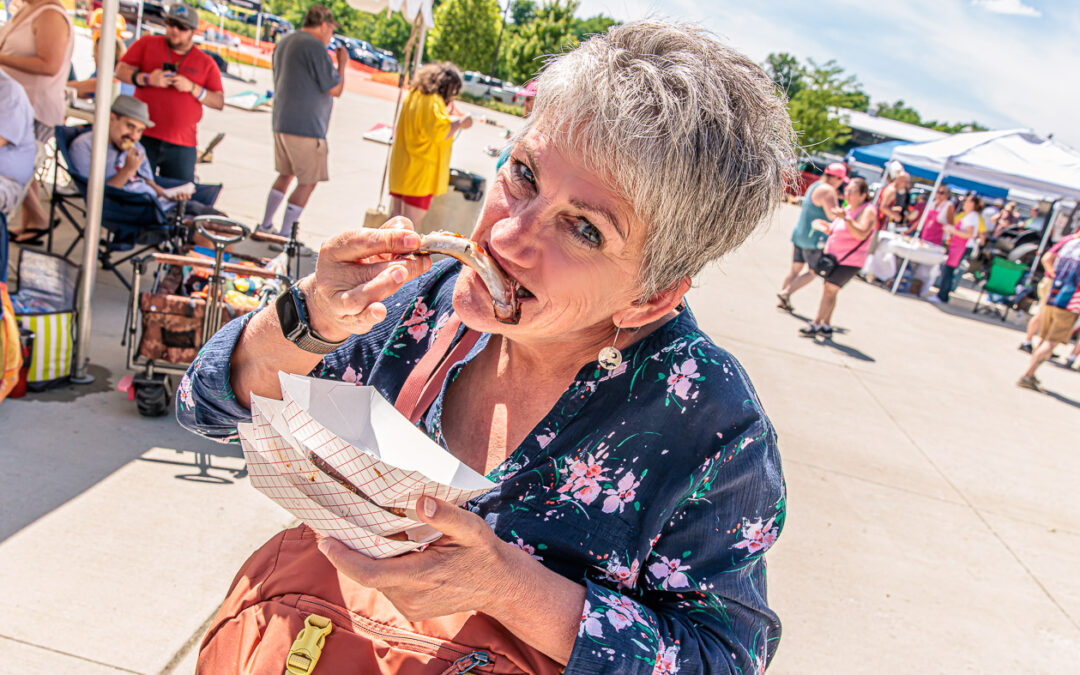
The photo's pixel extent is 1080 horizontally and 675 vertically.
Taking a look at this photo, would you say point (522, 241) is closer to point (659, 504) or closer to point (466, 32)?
point (659, 504)

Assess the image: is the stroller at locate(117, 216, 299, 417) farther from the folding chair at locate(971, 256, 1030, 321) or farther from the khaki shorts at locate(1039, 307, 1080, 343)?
the folding chair at locate(971, 256, 1030, 321)

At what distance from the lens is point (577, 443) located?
53.9 inches

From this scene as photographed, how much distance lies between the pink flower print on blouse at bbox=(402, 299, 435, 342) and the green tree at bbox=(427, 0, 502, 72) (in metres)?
41.9

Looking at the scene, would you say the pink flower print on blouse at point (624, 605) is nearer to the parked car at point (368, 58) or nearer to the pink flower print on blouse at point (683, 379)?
the pink flower print on blouse at point (683, 379)

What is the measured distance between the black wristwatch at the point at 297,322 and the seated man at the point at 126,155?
401 centimetres

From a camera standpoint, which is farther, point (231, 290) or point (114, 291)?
point (114, 291)

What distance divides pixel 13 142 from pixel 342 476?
13.4ft

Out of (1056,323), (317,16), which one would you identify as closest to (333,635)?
(317,16)

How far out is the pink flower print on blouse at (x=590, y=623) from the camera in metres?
1.17

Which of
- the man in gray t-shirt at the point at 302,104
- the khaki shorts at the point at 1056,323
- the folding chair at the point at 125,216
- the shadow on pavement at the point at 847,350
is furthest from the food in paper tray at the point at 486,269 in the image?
the khaki shorts at the point at 1056,323

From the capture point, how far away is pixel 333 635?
1172mm

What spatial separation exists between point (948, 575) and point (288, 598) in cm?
395

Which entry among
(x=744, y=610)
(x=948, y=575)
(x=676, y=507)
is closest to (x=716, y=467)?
(x=676, y=507)

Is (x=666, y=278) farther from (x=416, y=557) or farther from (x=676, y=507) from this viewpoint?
(x=416, y=557)
